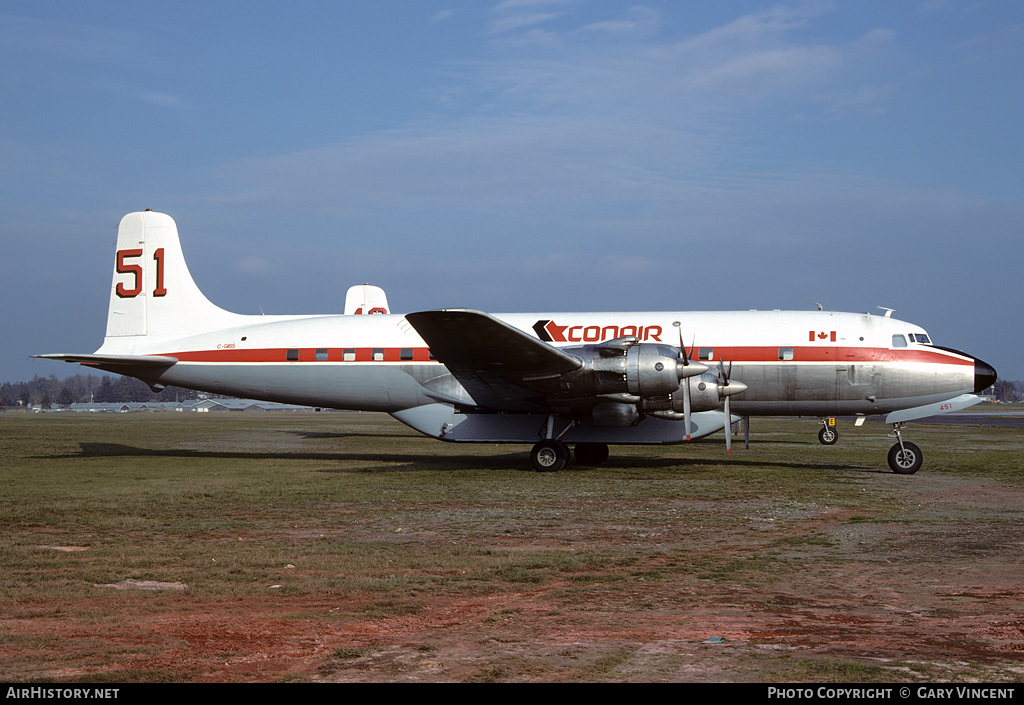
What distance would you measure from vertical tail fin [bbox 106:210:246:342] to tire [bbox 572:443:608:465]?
31.6ft

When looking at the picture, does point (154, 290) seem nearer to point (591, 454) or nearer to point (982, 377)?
point (591, 454)

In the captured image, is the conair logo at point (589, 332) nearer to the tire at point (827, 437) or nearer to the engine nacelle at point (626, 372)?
the engine nacelle at point (626, 372)

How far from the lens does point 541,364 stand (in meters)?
17.6

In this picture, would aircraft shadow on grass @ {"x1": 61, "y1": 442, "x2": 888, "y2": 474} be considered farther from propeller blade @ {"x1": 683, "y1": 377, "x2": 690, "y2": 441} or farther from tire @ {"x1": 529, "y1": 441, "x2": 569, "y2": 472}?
propeller blade @ {"x1": 683, "y1": 377, "x2": 690, "y2": 441}

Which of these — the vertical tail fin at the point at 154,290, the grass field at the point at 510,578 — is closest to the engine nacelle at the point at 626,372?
the grass field at the point at 510,578

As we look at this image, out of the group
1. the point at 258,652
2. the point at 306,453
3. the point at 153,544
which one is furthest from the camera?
the point at 306,453

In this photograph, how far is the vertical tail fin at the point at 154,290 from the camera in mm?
23188

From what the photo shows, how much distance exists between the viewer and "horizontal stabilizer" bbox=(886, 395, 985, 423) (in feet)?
63.5

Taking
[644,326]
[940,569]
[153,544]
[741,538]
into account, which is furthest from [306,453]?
[940,569]

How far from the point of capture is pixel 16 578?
7.92 m

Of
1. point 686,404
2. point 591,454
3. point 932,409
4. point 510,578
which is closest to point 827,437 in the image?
point 932,409

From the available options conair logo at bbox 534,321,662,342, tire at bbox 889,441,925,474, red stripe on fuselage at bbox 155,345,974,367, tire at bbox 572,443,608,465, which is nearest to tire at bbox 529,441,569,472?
tire at bbox 572,443,608,465
